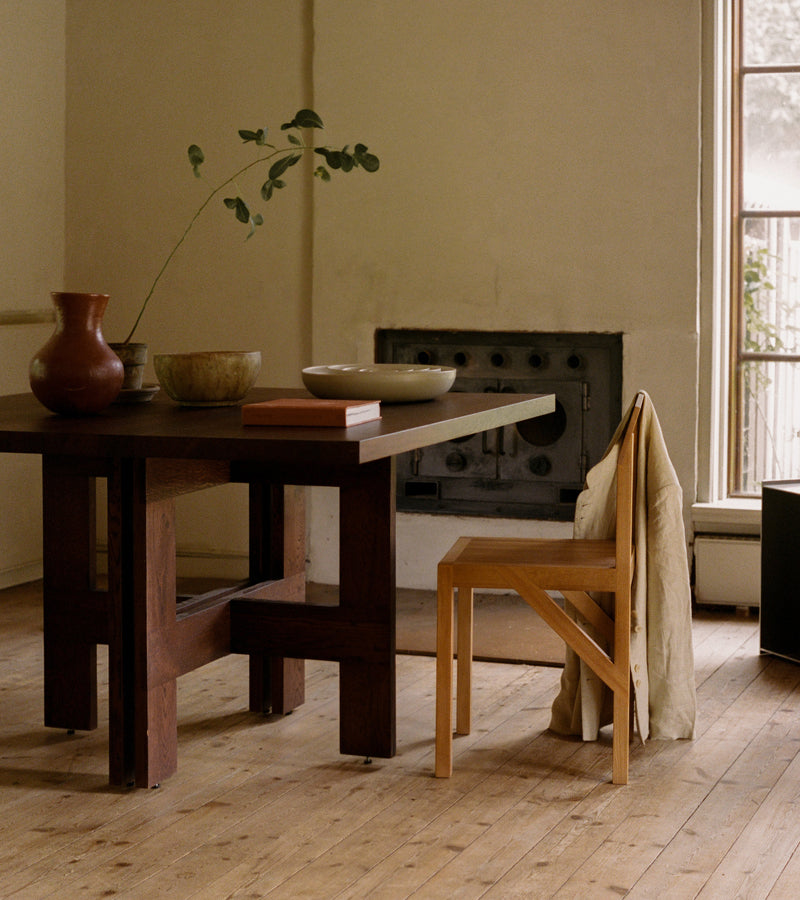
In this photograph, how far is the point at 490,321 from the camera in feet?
16.5

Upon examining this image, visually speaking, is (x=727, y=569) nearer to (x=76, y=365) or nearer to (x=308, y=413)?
(x=308, y=413)

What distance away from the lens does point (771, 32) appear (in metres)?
4.92

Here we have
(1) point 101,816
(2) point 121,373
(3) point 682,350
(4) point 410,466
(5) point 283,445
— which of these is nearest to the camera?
(5) point 283,445

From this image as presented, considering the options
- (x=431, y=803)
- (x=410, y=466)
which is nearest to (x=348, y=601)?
(x=431, y=803)

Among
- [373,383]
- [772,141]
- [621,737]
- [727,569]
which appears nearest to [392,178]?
[772,141]

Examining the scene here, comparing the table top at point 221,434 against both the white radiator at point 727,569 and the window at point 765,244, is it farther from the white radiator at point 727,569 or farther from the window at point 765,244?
the window at point 765,244

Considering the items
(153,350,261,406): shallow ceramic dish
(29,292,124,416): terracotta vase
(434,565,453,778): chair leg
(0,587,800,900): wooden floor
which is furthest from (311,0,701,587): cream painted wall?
(29,292,124,416): terracotta vase

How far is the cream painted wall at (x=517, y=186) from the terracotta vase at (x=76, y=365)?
7.22 feet

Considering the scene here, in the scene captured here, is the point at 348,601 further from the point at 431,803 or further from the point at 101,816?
the point at 101,816

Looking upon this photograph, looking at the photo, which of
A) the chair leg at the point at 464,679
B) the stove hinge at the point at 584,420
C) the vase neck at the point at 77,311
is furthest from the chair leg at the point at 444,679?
the stove hinge at the point at 584,420

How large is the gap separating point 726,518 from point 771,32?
1.79 metres

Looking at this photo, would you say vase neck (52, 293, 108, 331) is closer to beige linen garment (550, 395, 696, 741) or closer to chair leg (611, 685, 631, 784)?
beige linen garment (550, 395, 696, 741)

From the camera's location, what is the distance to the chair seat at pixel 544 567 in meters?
2.99

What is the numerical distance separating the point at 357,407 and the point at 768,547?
6.22 feet
